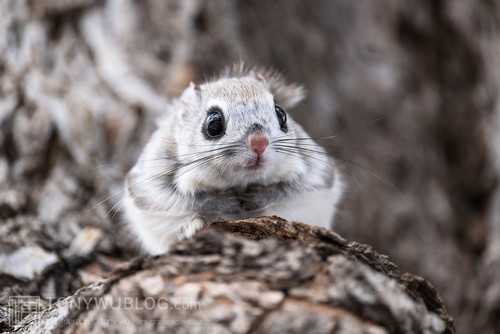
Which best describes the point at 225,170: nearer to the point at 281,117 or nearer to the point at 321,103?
the point at 281,117

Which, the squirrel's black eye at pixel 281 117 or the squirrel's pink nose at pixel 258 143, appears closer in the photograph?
the squirrel's pink nose at pixel 258 143

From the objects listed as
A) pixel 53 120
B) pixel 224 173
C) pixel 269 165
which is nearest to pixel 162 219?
pixel 224 173

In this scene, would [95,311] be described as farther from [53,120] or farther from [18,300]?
[53,120]

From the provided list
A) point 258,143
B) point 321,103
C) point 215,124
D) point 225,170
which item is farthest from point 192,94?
point 321,103

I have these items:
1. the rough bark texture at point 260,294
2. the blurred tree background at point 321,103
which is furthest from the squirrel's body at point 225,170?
the rough bark texture at point 260,294

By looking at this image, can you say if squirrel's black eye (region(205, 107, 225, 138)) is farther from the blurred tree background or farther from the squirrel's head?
the blurred tree background

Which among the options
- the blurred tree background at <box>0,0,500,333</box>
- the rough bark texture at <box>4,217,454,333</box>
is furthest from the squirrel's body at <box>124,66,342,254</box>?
the rough bark texture at <box>4,217,454,333</box>

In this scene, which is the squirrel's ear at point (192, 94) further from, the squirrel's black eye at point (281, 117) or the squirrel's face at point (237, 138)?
the squirrel's black eye at point (281, 117)
